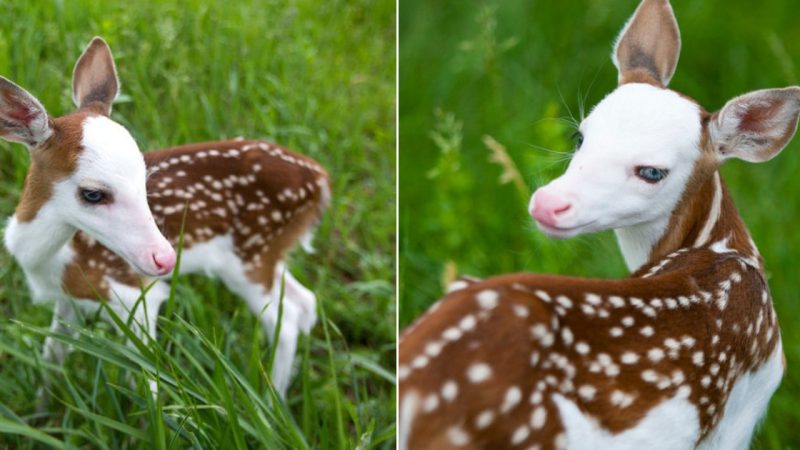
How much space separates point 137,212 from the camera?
853 mm

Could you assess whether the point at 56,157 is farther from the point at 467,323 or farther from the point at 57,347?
the point at 467,323

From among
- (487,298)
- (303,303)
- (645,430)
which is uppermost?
(487,298)

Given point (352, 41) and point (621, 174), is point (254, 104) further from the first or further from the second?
point (621, 174)

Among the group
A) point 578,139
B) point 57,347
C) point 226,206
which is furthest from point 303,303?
point 578,139

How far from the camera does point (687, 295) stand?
69 centimetres

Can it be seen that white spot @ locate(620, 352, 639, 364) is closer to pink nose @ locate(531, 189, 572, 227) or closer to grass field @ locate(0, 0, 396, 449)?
pink nose @ locate(531, 189, 572, 227)

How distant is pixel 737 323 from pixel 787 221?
0.24 metres

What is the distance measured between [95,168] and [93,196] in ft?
0.09

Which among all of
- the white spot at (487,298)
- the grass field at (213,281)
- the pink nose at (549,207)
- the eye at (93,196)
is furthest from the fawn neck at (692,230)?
the eye at (93,196)

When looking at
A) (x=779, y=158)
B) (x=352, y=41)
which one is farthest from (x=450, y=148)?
(x=352, y=41)

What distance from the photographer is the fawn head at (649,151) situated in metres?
0.69

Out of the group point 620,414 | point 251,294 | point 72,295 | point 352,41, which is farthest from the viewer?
point 352,41

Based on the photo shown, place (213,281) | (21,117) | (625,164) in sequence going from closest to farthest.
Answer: (625,164) → (21,117) → (213,281)

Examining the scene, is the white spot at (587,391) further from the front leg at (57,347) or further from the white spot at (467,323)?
the front leg at (57,347)
